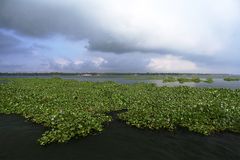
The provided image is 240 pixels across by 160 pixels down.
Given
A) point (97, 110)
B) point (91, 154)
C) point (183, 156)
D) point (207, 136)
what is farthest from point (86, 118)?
point (207, 136)

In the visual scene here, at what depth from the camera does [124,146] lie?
11328mm

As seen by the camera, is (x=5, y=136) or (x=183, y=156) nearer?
(x=183, y=156)

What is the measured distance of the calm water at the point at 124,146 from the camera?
10.0 metres

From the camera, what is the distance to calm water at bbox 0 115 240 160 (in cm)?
1002

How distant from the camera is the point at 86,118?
13.1 metres

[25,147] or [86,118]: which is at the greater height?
[86,118]

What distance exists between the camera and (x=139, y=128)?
1373cm

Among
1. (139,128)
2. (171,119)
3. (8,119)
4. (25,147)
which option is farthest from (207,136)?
(8,119)

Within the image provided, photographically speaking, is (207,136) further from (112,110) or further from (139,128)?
(112,110)

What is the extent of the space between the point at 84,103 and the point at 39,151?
8.69 metres

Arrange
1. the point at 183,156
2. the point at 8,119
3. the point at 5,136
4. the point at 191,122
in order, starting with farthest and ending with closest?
the point at 8,119, the point at 191,122, the point at 5,136, the point at 183,156

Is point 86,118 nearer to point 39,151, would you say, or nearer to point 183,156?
point 39,151

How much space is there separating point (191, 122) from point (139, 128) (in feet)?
10.2

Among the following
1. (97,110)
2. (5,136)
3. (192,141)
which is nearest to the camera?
(192,141)
